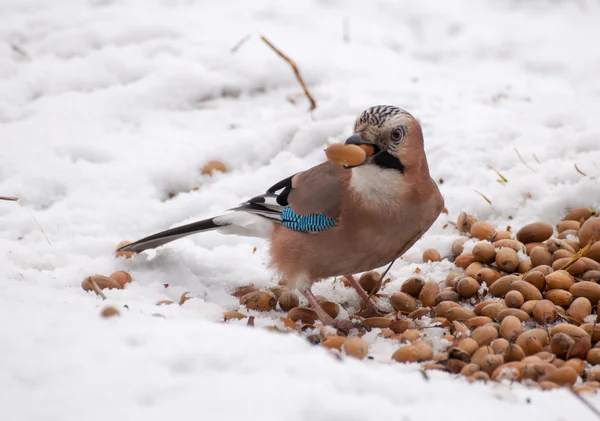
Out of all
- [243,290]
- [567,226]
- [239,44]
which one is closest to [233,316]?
[243,290]

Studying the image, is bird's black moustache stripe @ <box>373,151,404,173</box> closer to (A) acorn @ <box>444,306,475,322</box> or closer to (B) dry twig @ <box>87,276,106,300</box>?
(A) acorn @ <box>444,306,475,322</box>

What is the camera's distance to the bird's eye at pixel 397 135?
2766 millimetres

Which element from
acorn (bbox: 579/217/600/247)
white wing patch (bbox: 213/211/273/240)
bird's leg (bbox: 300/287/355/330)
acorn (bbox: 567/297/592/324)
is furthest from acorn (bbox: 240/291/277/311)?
acorn (bbox: 579/217/600/247)

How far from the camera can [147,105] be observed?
4.54 m

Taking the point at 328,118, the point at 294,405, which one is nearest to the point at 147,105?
the point at 328,118

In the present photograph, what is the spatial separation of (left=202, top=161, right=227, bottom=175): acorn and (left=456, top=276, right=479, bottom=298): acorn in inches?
61.4

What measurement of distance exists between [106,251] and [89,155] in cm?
88

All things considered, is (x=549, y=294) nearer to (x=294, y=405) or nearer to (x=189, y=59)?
(x=294, y=405)

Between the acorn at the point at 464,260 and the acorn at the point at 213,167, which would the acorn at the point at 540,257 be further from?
the acorn at the point at 213,167

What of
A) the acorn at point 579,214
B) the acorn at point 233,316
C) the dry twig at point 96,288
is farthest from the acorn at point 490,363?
the dry twig at point 96,288

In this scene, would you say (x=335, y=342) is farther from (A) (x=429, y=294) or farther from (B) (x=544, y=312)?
(B) (x=544, y=312)

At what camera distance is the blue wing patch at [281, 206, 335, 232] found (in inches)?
115

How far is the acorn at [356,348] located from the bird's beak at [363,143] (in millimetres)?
687

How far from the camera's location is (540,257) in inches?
124
